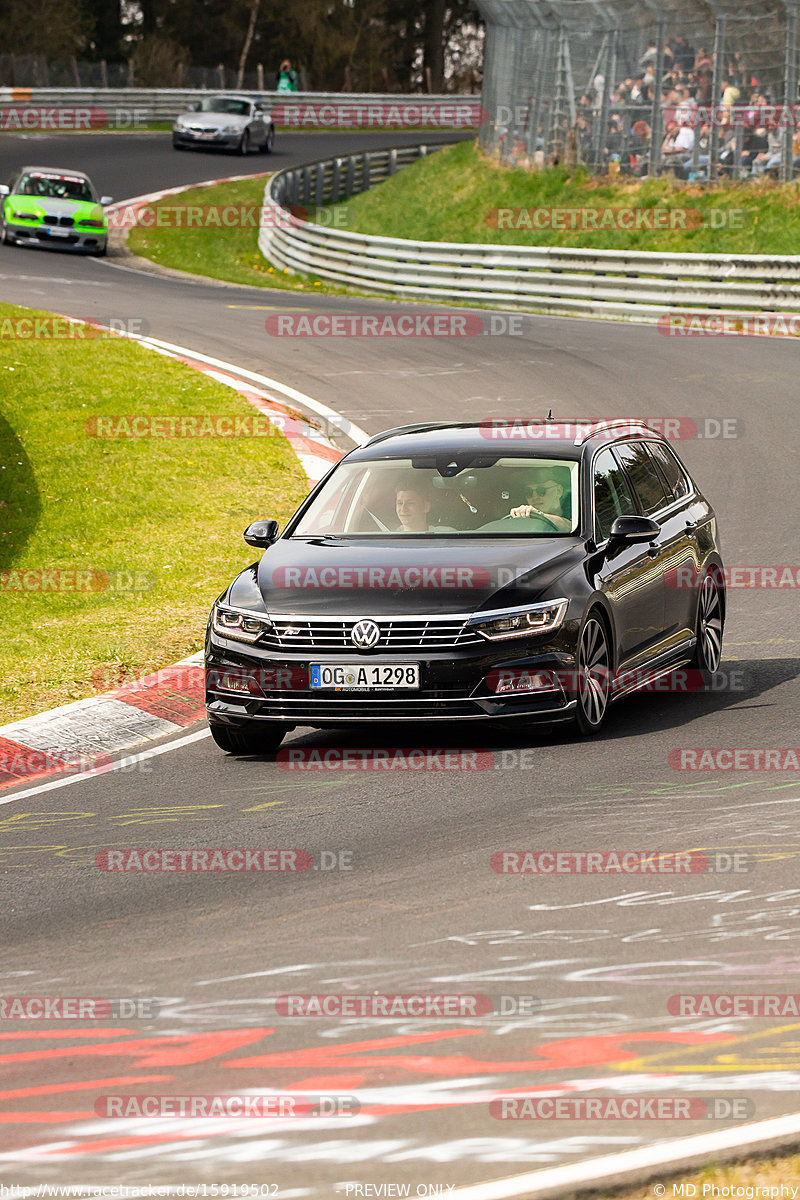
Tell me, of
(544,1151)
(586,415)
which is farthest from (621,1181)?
(586,415)

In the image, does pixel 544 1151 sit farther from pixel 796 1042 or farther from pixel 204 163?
pixel 204 163

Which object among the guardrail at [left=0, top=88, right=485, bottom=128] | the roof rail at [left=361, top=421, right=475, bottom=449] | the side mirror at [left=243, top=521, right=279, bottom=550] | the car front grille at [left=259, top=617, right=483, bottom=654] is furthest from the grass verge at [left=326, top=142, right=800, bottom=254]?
the car front grille at [left=259, top=617, right=483, bottom=654]

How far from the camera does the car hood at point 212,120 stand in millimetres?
53969

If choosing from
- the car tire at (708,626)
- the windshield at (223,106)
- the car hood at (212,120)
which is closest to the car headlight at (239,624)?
the car tire at (708,626)

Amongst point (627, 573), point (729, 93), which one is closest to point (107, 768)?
point (627, 573)

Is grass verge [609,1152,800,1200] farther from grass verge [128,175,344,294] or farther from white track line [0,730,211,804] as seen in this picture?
grass verge [128,175,344,294]

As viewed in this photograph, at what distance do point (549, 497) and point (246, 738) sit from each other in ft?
7.24

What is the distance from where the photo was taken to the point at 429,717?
8859 mm

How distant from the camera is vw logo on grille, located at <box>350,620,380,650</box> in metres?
8.88

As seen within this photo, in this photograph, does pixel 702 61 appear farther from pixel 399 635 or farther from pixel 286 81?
pixel 286 81

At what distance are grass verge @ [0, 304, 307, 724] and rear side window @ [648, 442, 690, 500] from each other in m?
3.33

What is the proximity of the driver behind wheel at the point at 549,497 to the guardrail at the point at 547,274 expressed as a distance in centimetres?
1787

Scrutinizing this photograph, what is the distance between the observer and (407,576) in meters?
9.16

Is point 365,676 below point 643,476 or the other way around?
below
